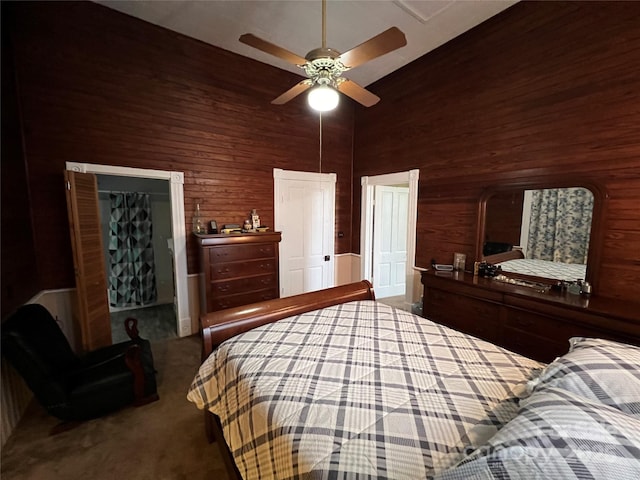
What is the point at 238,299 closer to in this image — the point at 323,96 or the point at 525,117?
the point at 323,96

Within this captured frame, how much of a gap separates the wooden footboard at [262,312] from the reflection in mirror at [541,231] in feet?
5.00

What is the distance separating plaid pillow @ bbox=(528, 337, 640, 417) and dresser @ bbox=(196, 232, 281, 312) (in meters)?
2.70

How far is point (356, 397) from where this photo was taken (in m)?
1.14

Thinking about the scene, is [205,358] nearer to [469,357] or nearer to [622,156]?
[469,357]

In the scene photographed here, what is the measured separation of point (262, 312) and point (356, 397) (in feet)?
3.34

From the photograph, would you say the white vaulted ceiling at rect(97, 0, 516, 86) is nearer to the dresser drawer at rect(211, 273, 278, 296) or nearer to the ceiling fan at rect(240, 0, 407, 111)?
the ceiling fan at rect(240, 0, 407, 111)

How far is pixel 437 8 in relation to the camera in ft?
8.48

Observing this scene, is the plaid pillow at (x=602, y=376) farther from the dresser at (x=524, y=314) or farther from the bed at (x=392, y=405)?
the dresser at (x=524, y=314)

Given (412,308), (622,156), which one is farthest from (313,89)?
(412,308)

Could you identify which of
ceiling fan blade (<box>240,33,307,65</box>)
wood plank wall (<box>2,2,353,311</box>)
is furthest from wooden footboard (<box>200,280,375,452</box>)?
ceiling fan blade (<box>240,33,307,65</box>)

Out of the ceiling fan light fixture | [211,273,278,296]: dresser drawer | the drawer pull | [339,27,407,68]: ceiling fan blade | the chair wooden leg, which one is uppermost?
[339,27,407,68]: ceiling fan blade

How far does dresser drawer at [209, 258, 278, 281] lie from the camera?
3.01 meters

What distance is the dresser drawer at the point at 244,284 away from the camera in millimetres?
3025

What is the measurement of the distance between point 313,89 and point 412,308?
9.03 ft
